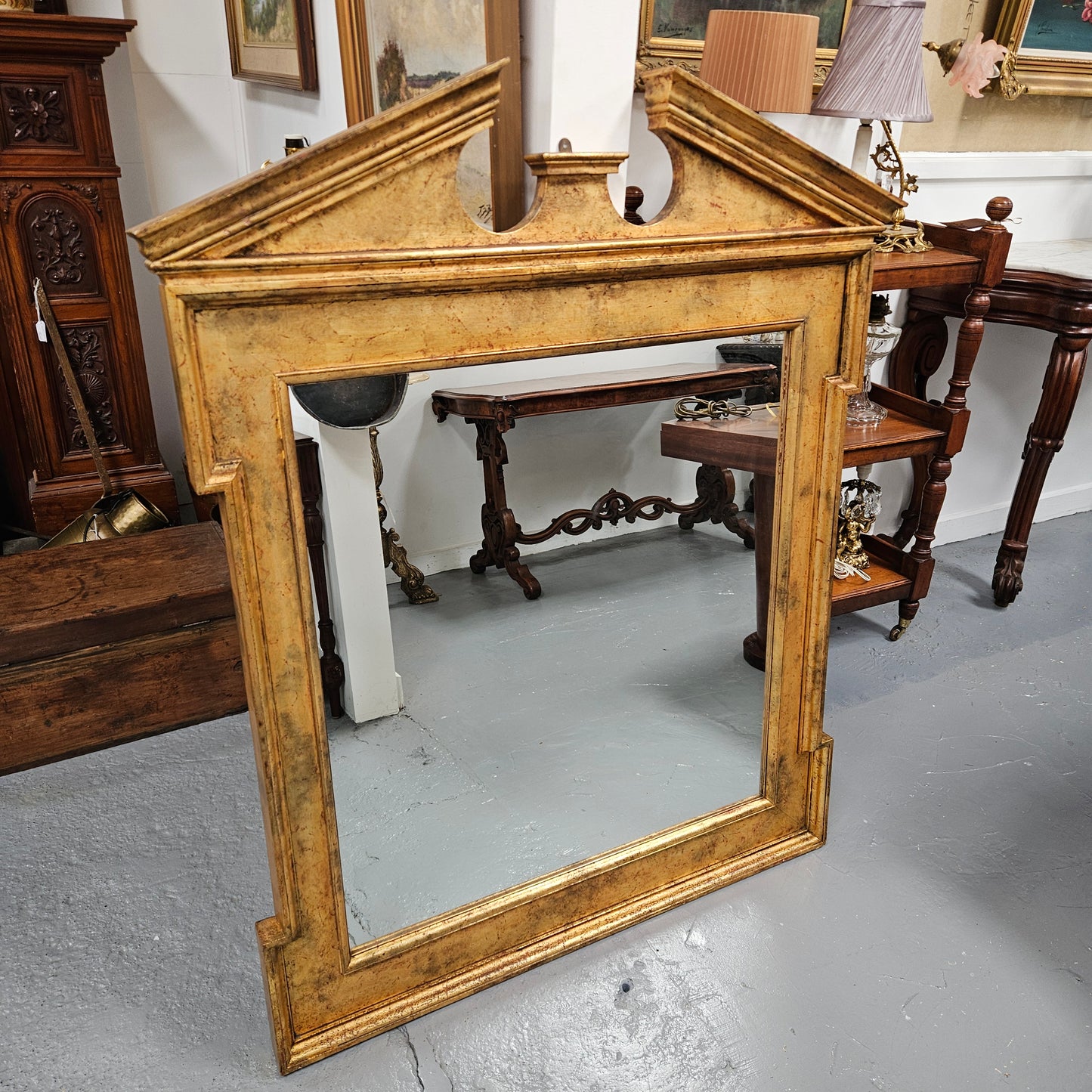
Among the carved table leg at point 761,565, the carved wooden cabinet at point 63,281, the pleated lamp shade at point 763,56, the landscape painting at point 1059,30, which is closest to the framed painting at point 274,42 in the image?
the carved wooden cabinet at point 63,281

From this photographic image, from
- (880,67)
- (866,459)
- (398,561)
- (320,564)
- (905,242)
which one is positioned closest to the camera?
(320,564)

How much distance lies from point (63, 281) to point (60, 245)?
105mm

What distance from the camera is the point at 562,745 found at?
167 centimetres

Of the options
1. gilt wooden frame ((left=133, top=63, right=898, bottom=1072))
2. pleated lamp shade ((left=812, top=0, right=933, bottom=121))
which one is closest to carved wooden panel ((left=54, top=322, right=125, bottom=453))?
gilt wooden frame ((left=133, top=63, right=898, bottom=1072))

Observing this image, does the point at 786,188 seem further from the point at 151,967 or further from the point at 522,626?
the point at 151,967

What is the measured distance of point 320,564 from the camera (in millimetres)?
1394

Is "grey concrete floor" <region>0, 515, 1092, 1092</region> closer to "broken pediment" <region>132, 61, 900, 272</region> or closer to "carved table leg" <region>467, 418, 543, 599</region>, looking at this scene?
"carved table leg" <region>467, 418, 543, 599</region>

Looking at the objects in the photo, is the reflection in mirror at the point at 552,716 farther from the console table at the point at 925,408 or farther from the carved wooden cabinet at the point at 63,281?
the carved wooden cabinet at the point at 63,281

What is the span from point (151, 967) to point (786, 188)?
167cm

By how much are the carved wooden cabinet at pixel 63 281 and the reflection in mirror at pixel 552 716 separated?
191cm

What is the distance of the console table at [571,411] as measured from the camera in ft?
4.90

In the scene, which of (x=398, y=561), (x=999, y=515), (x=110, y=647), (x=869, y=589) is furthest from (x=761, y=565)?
(x=999, y=515)

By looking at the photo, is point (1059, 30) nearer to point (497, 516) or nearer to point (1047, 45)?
point (1047, 45)

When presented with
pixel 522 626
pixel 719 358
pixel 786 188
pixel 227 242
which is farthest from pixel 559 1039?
pixel 786 188
